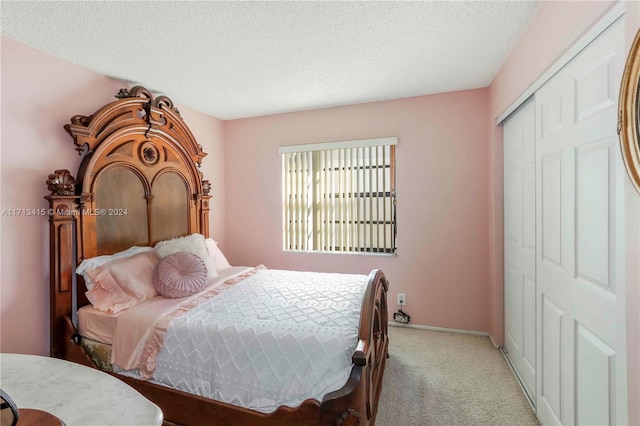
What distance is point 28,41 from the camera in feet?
6.06

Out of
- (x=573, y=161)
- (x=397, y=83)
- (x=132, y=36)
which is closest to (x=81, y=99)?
(x=132, y=36)

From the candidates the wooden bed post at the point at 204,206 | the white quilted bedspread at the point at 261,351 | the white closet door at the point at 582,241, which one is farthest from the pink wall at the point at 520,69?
the wooden bed post at the point at 204,206

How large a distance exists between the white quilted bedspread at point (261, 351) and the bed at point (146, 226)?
0.05 m

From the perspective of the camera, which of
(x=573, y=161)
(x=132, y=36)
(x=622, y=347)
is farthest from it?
(x=132, y=36)

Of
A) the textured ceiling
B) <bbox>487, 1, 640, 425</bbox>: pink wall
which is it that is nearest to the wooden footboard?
<bbox>487, 1, 640, 425</bbox>: pink wall

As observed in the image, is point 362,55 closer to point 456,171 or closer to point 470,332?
point 456,171

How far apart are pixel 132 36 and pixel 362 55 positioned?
1.59 metres

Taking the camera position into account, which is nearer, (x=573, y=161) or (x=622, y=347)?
(x=622, y=347)

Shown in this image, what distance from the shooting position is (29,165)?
1.90 meters

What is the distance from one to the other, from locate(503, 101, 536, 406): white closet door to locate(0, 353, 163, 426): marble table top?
7.47 feet

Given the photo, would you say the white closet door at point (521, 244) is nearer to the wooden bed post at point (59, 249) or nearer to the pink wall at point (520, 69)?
the pink wall at point (520, 69)

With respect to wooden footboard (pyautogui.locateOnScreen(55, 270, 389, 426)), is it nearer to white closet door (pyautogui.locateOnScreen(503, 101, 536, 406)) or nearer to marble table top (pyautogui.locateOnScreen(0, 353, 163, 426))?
marble table top (pyautogui.locateOnScreen(0, 353, 163, 426))

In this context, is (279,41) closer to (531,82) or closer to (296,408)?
(531,82)

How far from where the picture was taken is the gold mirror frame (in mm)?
900
